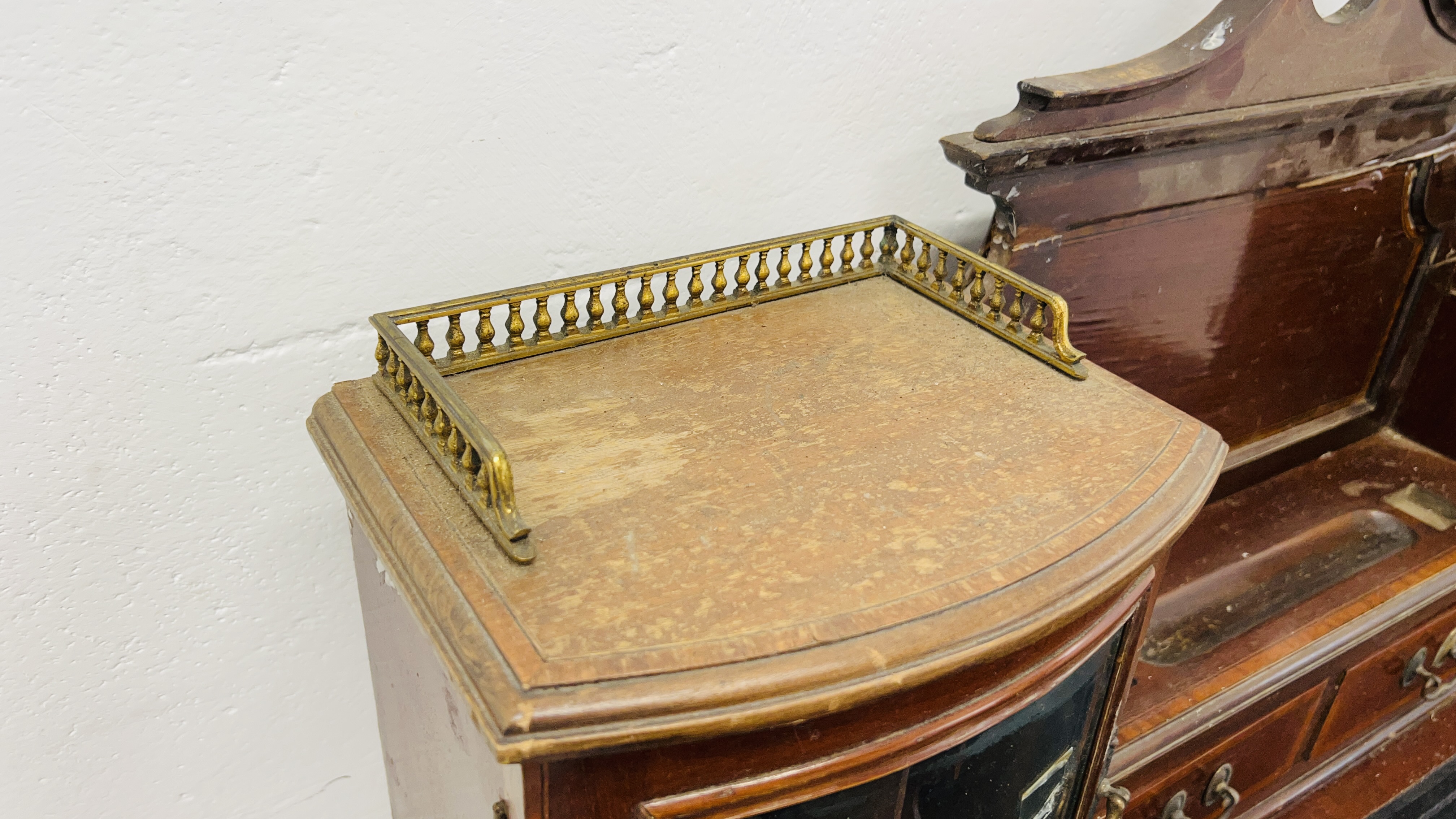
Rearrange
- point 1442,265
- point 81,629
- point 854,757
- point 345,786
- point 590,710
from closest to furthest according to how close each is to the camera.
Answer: point 590,710 < point 854,757 < point 81,629 < point 345,786 < point 1442,265

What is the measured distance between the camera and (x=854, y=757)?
0.69 m

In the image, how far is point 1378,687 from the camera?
161cm

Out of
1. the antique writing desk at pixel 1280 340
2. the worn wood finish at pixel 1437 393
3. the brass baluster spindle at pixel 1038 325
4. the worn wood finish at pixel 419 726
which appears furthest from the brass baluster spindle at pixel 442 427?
the worn wood finish at pixel 1437 393

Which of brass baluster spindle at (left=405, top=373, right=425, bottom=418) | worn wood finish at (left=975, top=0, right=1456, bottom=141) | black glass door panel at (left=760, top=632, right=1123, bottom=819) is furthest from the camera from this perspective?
worn wood finish at (left=975, top=0, right=1456, bottom=141)

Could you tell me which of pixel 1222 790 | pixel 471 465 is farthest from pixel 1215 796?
pixel 471 465

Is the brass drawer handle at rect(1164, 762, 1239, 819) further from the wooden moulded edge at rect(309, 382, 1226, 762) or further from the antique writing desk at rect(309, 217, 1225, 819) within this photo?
the wooden moulded edge at rect(309, 382, 1226, 762)

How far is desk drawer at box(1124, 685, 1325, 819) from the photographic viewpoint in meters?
1.34

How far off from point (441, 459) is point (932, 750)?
0.44 metres

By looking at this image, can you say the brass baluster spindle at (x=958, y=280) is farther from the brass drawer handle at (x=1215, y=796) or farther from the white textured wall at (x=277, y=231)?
the brass drawer handle at (x=1215, y=796)

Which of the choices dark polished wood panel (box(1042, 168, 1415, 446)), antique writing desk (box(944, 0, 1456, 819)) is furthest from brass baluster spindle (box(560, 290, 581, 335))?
dark polished wood panel (box(1042, 168, 1415, 446))

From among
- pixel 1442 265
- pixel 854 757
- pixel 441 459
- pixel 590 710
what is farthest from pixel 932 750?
pixel 1442 265

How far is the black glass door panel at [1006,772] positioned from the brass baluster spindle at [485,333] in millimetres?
508

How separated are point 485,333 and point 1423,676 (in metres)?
1.72

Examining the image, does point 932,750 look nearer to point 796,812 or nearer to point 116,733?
point 796,812
